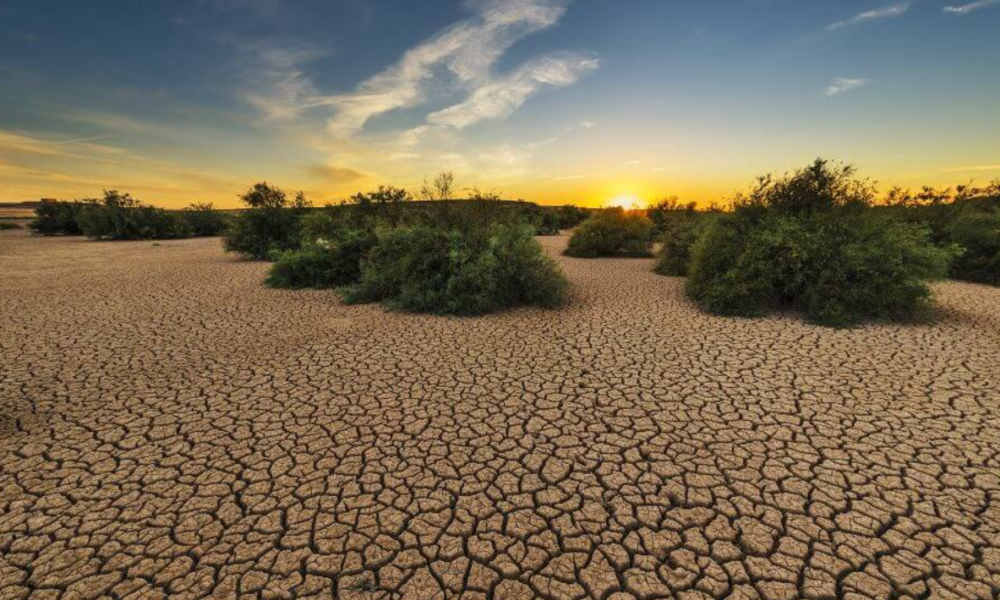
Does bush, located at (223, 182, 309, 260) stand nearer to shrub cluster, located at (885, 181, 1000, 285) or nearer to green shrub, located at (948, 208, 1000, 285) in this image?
shrub cluster, located at (885, 181, 1000, 285)

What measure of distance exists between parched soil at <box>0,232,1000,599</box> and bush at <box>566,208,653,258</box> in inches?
437

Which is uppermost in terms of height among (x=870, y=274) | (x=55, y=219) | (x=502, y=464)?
(x=55, y=219)

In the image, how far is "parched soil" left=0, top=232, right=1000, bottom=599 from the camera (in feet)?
8.32

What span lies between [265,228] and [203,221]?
19866mm

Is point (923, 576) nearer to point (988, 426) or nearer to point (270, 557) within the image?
point (988, 426)

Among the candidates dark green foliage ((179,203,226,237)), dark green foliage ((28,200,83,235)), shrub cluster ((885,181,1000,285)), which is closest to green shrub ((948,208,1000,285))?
shrub cluster ((885,181,1000,285))

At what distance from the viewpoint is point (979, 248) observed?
12031 millimetres

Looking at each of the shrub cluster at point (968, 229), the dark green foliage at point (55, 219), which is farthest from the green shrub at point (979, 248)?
the dark green foliage at point (55, 219)

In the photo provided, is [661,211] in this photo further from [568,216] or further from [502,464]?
[502,464]

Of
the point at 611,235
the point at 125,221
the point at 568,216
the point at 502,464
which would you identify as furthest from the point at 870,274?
the point at 125,221

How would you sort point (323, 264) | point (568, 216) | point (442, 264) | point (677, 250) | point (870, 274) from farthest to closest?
point (568, 216) < point (677, 250) < point (323, 264) < point (442, 264) < point (870, 274)

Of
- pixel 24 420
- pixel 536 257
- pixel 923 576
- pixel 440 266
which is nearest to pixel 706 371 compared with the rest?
pixel 923 576

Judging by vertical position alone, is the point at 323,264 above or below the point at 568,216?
below

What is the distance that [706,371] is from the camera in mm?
5469
